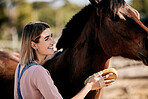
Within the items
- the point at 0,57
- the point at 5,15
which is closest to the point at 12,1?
the point at 5,15

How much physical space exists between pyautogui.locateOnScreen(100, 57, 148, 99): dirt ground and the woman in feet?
18.3

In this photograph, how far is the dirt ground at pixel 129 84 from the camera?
7.26 m

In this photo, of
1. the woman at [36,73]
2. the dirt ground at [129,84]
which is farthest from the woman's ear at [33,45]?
the dirt ground at [129,84]

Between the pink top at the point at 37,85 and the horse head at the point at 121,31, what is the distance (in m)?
0.79

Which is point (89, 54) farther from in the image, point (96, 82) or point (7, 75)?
point (7, 75)

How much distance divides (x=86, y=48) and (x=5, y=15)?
35.5m

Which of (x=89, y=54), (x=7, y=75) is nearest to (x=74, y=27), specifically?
(x=89, y=54)

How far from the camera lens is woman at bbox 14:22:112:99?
1656mm

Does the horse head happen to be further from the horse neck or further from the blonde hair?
the blonde hair

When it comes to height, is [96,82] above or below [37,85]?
below

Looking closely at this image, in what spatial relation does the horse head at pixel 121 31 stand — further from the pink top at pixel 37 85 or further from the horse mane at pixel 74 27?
the pink top at pixel 37 85

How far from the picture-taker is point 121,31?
2.01 metres

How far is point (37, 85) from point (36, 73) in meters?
0.10

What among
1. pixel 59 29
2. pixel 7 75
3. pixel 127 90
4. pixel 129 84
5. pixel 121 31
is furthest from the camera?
pixel 59 29
